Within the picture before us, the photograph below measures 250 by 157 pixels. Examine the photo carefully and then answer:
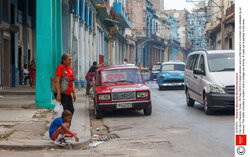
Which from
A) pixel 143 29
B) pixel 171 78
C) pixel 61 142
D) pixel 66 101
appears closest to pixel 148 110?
pixel 66 101

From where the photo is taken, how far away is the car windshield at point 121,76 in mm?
12453

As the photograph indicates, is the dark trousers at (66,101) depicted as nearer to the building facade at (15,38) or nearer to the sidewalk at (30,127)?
the sidewalk at (30,127)

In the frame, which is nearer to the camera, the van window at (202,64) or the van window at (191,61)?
the van window at (202,64)

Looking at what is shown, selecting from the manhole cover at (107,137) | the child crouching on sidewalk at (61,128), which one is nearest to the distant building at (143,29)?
the manhole cover at (107,137)

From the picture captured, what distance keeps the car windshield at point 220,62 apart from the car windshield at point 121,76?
7.44ft

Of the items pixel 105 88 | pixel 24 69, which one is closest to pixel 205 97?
pixel 105 88

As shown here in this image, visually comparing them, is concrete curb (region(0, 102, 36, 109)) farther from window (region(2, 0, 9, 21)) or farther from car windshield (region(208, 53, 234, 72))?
window (region(2, 0, 9, 21))

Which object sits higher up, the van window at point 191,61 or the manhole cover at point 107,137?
the van window at point 191,61

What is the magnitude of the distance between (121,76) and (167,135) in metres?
4.72

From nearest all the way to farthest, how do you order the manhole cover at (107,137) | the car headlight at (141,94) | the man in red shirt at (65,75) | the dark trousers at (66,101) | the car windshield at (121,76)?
the man in red shirt at (65,75), the dark trousers at (66,101), the manhole cover at (107,137), the car headlight at (141,94), the car windshield at (121,76)

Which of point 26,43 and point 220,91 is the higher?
point 26,43

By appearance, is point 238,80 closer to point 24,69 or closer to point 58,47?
point 58,47

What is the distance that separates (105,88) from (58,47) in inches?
181

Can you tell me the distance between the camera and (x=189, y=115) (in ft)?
38.3
